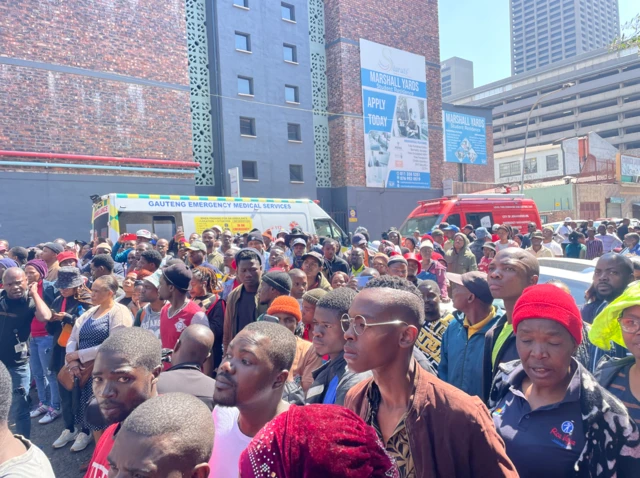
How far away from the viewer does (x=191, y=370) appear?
283cm

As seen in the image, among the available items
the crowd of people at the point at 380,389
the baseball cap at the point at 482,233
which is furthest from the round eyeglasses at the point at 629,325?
the baseball cap at the point at 482,233

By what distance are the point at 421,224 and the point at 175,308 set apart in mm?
10058

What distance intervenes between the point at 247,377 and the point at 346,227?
69.6 ft

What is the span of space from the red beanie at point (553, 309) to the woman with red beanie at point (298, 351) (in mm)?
1314

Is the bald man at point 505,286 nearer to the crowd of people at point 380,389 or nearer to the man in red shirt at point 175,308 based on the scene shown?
the crowd of people at point 380,389

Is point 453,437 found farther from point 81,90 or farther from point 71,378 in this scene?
point 81,90

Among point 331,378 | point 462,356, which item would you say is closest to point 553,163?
point 462,356

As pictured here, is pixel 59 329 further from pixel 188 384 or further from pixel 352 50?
pixel 352 50

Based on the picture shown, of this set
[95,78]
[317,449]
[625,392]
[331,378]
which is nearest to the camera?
[317,449]

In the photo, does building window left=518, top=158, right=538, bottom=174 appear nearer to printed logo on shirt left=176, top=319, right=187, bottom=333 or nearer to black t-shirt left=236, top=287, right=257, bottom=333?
black t-shirt left=236, top=287, right=257, bottom=333

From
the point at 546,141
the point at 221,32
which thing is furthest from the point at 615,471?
the point at 546,141

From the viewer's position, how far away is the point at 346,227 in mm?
23219

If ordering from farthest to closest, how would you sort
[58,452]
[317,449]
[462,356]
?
[58,452], [462,356], [317,449]

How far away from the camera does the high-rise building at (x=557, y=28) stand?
12169cm
